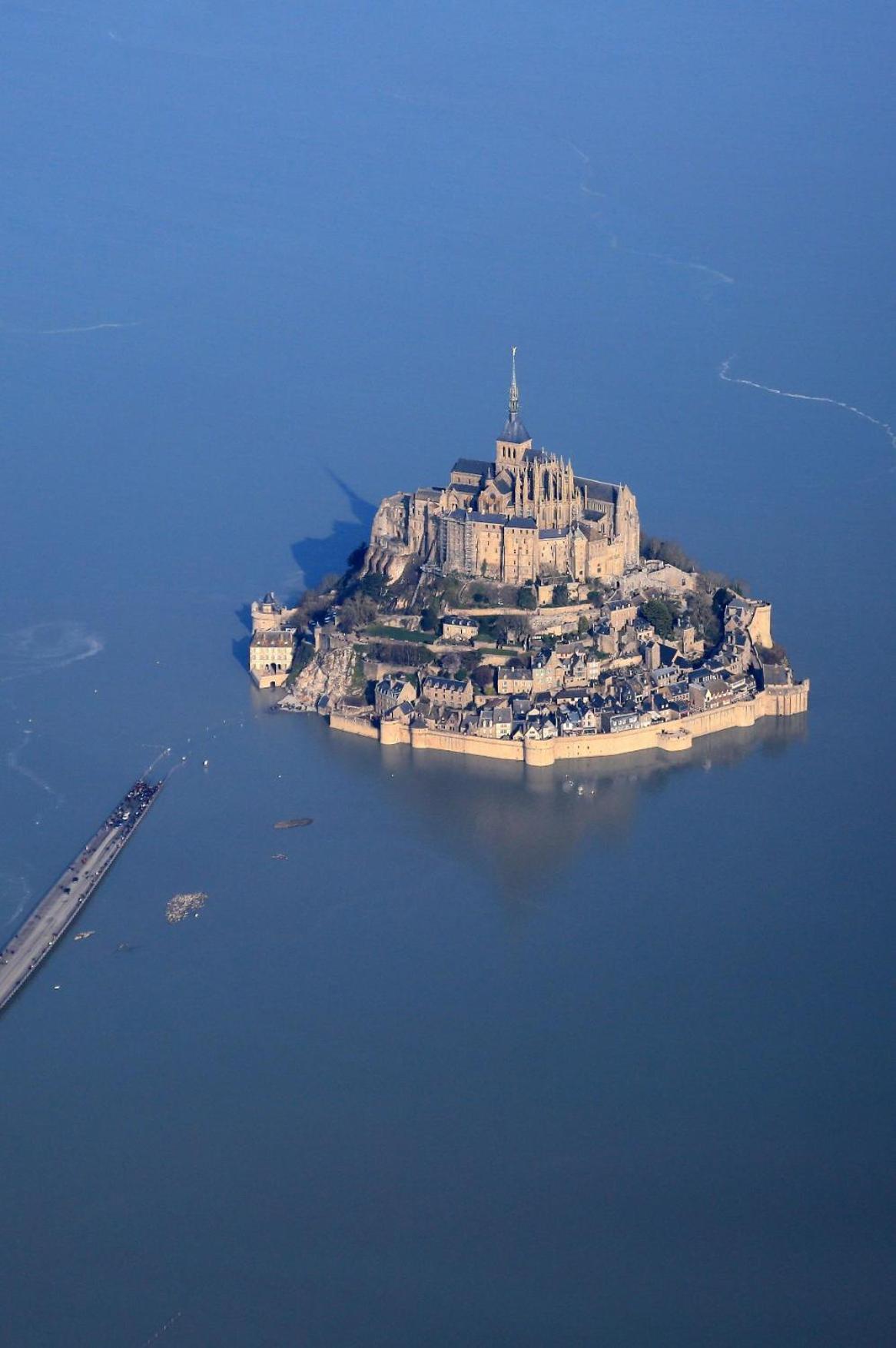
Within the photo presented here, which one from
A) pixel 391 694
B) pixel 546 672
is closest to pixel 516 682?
pixel 546 672

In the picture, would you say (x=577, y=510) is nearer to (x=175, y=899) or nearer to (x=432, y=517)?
(x=432, y=517)

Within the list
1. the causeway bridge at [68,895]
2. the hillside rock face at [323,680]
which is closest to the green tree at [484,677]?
the hillside rock face at [323,680]

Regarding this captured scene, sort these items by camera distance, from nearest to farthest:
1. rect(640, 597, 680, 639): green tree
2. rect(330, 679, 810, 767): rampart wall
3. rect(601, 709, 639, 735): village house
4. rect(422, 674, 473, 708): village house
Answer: rect(330, 679, 810, 767): rampart wall, rect(601, 709, 639, 735): village house, rect(422, 674, 473, 708): village house, rect(640, 597, 680, 639): green tree

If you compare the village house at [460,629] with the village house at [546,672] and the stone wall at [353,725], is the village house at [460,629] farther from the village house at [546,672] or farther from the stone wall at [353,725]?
the stone wall at [353,725]

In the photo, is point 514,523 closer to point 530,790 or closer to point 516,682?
point 516,682

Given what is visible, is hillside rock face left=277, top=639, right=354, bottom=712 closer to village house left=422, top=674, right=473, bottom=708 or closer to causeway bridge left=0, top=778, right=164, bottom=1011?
village house left=422, top=674, right=473, bottom=708

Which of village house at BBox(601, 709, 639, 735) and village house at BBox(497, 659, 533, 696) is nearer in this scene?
village house at BBox(601, 709, 639, 735)

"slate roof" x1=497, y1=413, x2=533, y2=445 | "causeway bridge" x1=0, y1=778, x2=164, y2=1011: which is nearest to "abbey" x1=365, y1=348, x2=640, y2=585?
"slate roof" x1=497, y1=413, x2=533, y2=445
